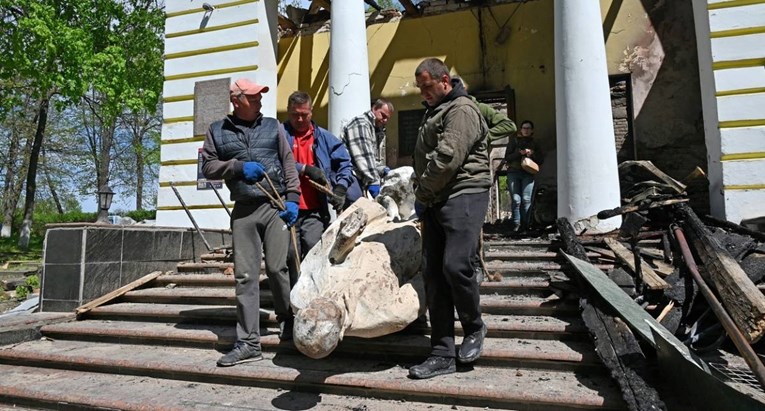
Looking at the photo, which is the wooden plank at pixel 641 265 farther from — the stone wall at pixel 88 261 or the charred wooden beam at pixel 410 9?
the charred wooden beam at pixel 410 9

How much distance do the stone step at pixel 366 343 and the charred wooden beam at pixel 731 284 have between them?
917 mm

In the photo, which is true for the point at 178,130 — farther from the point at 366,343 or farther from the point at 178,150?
the point at 366,343

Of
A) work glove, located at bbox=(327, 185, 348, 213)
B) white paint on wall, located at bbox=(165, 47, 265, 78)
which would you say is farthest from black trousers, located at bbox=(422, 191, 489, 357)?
white paint on wall, located at bbox=(165, 47, 265, 78)

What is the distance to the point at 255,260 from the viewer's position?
3.72 m

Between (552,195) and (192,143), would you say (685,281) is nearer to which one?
(552,195)

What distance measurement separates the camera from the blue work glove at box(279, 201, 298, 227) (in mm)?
3793

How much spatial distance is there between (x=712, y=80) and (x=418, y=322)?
5809 mm

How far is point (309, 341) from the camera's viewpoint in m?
2.80

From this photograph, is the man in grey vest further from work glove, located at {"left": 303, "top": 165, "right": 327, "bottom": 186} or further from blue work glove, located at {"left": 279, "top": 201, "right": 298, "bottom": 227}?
work glove, located at {"left": 303, "top": 165, "right": 327, "bottom": 186}

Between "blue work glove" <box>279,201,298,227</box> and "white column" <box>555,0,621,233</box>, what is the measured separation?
12.9 feet

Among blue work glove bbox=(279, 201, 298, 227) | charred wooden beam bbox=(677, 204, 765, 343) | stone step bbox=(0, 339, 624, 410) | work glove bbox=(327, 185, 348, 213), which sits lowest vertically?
stone step bbox=(0, 339, 624, 410)

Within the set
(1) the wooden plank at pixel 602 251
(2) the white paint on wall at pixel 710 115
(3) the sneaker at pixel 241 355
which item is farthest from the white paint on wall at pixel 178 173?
(2) the white paint on wall at pixel 710 115

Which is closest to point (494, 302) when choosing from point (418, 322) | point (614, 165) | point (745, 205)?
point (418, 322)

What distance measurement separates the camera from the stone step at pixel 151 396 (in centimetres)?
300
